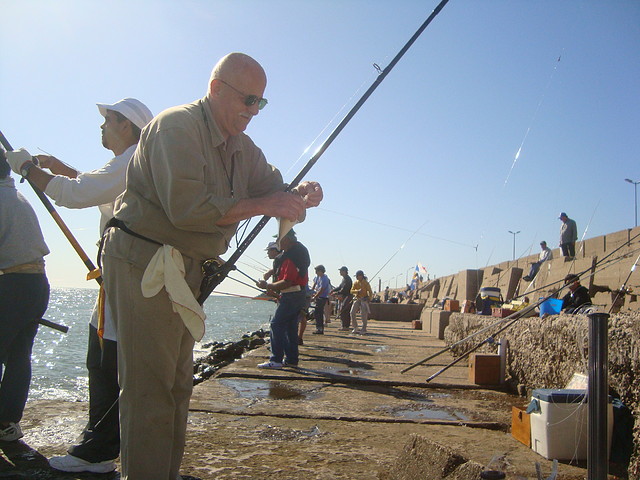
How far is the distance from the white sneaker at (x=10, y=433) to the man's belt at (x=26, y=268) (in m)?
0.83

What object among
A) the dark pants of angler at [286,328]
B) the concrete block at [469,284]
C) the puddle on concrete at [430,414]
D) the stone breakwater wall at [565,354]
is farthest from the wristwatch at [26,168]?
the concrete block at [469,284]

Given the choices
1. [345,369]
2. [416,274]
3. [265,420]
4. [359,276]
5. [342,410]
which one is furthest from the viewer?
[416,274]

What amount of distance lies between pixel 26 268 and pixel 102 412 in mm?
1069

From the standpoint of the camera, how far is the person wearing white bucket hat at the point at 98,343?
256cm

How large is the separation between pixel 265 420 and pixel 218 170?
2.14 meters

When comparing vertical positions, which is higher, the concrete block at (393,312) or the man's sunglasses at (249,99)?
the man's sunglasses at (249,99)

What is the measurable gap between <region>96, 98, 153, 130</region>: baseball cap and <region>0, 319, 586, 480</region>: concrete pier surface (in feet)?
5.71

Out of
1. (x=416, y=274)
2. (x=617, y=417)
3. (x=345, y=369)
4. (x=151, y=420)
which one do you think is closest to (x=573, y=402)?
(x=617, y=417)

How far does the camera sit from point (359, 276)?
46.2ft

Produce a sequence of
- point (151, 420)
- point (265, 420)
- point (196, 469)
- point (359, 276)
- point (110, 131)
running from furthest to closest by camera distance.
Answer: point (359, 276), point (265, 420), point (110, 131), point (196, 469), point (151, 420)

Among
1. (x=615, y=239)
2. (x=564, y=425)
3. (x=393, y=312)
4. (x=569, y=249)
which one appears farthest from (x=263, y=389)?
(x=393, y=312)

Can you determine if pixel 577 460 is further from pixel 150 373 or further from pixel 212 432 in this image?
pixel 150 373

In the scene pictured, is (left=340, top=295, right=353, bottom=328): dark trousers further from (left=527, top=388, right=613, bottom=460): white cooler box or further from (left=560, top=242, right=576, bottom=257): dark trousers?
(left=527, top=388, right=613, bottom=460): white cooler box

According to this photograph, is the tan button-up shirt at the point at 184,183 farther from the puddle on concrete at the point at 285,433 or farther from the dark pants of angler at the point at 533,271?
the dark pants of angler at the point at 533,271
